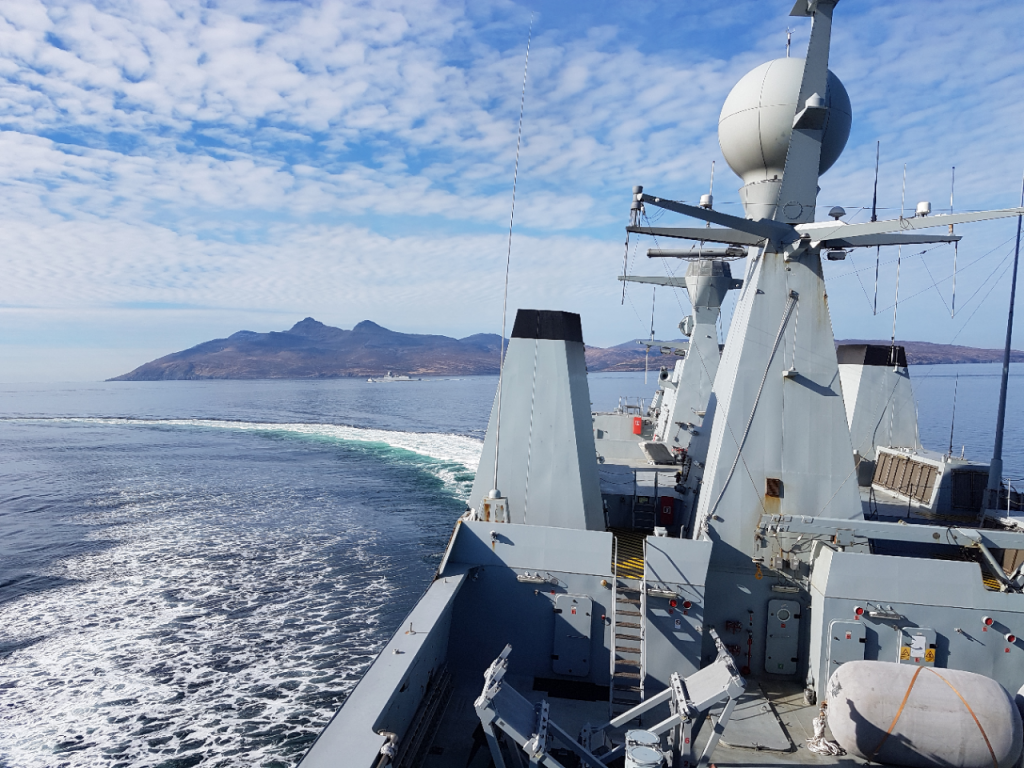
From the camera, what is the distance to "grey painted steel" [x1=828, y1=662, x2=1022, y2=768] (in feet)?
24.5

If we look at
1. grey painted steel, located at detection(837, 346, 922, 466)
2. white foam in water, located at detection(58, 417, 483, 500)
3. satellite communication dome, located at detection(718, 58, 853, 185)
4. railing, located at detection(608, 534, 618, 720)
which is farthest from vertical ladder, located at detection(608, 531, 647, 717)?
white foam in water, located at detection(58, 417, 483, 500)

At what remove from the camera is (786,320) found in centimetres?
1116

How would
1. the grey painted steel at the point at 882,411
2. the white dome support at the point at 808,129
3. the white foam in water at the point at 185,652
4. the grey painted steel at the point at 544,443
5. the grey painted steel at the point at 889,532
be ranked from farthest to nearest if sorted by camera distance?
the grey painted steel at the point at 882,411 < the white foam in water at the point at 185,652 < the grey painted steel at the point at 544,443 < the white dome support at the point at 808,129 < the grey painted steel at the point at 889,532

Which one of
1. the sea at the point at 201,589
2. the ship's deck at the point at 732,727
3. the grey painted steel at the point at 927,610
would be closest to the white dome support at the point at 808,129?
the grey painted steel at the point at 927,610

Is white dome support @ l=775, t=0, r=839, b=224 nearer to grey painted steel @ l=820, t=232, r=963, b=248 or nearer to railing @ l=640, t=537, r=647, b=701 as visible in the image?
grey painted steel @ l=820, t=232, r=963, b=248

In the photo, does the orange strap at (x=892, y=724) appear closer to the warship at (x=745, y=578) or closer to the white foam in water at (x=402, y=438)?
the warship at (x=745, y=578)

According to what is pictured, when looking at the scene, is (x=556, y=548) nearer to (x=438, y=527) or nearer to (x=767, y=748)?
(x=767, y=748)

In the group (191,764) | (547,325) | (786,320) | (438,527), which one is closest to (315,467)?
(438,527)

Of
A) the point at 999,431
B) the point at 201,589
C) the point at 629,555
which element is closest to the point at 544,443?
the point at 629,555

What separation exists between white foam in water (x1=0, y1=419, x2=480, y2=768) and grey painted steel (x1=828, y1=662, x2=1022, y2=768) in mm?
10699

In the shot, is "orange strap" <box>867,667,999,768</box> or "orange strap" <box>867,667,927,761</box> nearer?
"orange strap" <box>867,667,999,768</box>

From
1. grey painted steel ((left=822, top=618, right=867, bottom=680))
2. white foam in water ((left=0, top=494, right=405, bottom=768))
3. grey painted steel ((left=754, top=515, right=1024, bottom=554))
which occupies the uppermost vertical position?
grey painted steel ((left=754, top=515, right=1024, bottom=554))

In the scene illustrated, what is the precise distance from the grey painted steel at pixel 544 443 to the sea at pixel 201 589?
689 centimetres

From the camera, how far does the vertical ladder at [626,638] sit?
371 inches
